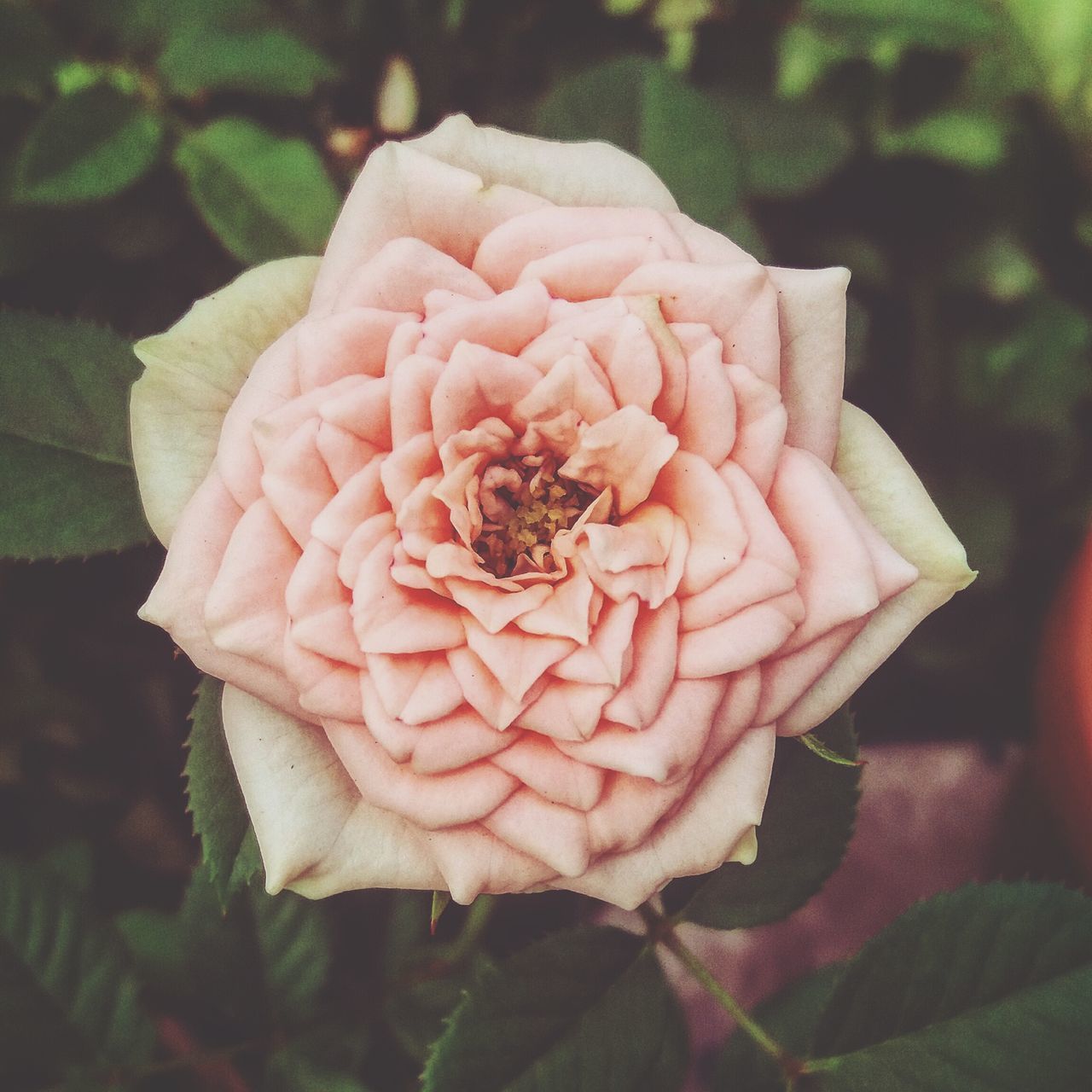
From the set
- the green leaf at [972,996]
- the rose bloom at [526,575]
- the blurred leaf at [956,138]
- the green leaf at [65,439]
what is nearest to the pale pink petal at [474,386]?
the rose bloom at [526,575]

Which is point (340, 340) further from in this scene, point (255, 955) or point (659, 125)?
point (255, 955)

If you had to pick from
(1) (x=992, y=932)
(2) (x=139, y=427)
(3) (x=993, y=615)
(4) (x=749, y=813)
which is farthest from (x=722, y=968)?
(2) (x=139, y=427)

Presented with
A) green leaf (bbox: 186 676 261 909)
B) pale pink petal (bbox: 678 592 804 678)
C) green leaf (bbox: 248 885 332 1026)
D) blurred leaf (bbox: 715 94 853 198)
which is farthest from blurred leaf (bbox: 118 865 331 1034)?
blurred leaf (bbox: 715 94 853 198)

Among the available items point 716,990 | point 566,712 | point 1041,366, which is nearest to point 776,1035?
point 716,990

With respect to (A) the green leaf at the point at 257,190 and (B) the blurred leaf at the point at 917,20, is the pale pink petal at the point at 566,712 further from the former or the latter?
(B) the blurred leaf at the point at 917,20

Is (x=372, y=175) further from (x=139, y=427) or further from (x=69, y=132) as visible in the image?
(x=69, y=132)
